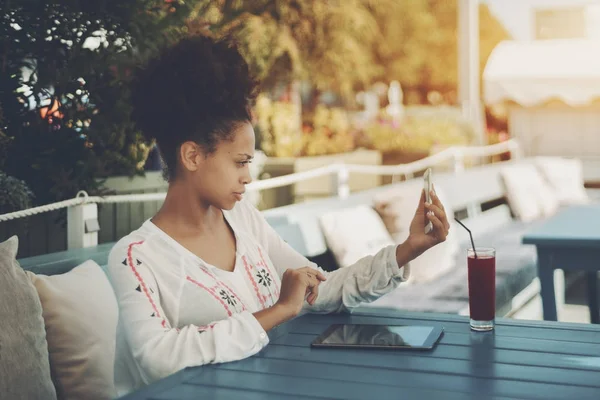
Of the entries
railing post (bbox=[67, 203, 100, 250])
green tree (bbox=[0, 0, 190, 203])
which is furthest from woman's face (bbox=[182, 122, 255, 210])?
green tree (bbox=[0, 0, 190, 203])

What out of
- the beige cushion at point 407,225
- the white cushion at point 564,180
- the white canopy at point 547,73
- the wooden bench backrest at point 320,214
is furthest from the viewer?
the white canopy at point 547,73

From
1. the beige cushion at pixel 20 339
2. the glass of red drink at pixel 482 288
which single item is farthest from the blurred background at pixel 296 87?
the glass of red drink at pixel 482 288

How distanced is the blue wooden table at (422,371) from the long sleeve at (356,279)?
233 mm

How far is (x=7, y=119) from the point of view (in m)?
3.04

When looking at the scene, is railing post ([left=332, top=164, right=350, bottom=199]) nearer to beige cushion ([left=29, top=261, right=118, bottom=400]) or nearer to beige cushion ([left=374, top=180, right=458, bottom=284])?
beige cushion ([left=374, top=180, right=458, bottom=284])

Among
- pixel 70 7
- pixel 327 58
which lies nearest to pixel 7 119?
pixel 70 7

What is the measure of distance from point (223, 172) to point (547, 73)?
9.91 m

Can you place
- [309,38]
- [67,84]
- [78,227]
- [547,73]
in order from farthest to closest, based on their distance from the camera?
[309,38]
[547,73]
[67,84]
[78,227]

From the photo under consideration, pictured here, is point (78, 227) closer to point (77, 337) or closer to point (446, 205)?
point (77, 337)

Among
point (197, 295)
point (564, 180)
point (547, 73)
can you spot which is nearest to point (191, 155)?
point (197, 295)

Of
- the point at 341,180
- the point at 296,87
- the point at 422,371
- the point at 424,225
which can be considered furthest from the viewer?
the point at 296,87

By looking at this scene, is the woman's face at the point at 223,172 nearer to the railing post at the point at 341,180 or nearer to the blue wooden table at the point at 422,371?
the blue wooden table at the point at 422,371

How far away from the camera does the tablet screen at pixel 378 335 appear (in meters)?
1.93

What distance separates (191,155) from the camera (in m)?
2.03
